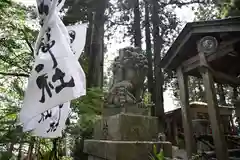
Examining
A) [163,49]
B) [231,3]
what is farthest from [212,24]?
[163,49]

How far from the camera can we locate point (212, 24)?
5.61 meters

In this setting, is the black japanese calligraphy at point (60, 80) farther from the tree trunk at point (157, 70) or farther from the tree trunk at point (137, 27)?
the tree trunk at point (137, 27)

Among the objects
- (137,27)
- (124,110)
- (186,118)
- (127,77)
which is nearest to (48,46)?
(124,110)

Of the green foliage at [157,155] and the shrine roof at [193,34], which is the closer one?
the green foliage at [157,155]

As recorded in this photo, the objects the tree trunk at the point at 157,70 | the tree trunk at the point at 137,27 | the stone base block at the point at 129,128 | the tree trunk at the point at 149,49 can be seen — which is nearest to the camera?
the stone base block at the point at 129,128

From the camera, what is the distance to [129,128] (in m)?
4.22

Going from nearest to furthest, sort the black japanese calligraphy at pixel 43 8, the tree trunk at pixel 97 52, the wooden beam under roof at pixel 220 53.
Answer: the black japanese calligraphy at pixel 43 8, the wooden beam under roof at pixel 220 53, the tree trunk at pixel 97 52

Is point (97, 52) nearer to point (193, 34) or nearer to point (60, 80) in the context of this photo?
point (193, 34)

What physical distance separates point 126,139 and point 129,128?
25cm

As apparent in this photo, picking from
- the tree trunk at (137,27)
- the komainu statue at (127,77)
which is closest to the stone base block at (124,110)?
the komainu statue at (127,77)

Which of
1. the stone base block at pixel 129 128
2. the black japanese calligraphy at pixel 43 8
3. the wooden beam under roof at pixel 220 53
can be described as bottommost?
the stone base block at pixel 129 128

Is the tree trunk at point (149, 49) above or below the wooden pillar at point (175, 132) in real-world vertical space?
above

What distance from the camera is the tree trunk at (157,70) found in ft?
A: 43.5

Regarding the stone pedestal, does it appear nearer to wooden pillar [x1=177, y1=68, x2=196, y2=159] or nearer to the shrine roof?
wooden pillar [x1=177, y1=68, x2=196, y2=159]
